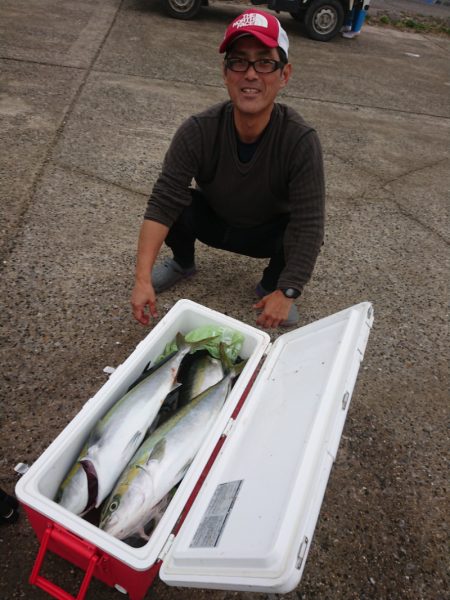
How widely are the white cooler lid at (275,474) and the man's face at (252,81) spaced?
39.7 inches

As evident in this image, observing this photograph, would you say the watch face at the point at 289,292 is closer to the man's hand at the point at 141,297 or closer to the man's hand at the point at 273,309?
the man's hand at the point at 273,309

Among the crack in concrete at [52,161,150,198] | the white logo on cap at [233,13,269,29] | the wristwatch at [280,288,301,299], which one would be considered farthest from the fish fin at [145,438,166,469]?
the crack in concrete at [52,161,150,198]

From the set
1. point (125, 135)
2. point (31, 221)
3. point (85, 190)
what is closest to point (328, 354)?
point (31, 221)

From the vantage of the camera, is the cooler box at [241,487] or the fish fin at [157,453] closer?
the cooler box at [241,487]

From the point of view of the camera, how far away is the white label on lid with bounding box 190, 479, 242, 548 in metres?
1.13

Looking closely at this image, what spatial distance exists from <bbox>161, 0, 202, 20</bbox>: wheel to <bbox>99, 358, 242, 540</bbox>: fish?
28.9ft

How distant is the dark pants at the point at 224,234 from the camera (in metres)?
2.36

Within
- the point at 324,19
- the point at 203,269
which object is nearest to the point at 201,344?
the point at 203,269

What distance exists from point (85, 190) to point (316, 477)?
298 cm

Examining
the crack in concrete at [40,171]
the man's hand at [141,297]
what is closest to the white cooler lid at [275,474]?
the man's hand at [141,297]

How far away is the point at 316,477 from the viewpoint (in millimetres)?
1085

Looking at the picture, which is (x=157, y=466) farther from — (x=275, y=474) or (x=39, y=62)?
(x=39, y=62)

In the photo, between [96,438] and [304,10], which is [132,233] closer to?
[96,438]

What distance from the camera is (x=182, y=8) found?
26.2 ft
